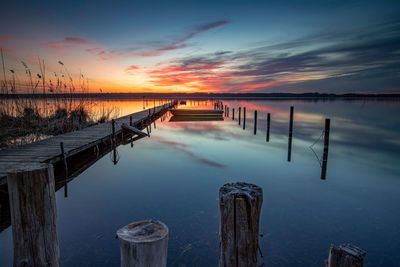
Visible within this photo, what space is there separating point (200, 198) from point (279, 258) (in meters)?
3.25

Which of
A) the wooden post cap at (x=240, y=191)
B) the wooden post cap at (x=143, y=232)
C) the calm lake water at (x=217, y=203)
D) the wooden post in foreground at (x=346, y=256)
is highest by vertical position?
the wooden post cap at (x=240, y=191)

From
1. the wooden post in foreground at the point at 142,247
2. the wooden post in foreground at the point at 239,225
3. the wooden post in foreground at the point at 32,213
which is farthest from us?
the wooden post in foreground at the point at 32,213

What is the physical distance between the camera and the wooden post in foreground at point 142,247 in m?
1.83

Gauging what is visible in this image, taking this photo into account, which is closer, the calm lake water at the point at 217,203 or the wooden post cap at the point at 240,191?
the wooden post cap at the point at 240,191

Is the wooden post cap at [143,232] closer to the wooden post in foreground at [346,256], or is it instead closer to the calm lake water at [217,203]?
the wooden post in foreground at [346,256]

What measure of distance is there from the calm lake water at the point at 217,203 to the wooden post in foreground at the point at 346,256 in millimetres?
2649

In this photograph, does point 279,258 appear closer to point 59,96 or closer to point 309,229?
point 309,229

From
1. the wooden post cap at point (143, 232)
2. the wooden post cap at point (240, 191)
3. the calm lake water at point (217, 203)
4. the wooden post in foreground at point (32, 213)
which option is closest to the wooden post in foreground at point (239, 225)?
the wooden post cap at point (240, 191)

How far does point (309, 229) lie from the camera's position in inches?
211

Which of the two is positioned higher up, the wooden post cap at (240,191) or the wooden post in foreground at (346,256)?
the wooden post cap at (240,191)

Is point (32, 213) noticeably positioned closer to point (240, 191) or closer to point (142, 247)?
point (142, 247)

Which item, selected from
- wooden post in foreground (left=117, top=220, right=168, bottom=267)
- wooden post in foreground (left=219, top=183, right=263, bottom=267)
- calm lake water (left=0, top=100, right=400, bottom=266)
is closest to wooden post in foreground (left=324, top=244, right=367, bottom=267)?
wooden post in foreground (left=219, top=183, right=263, bottom=267)

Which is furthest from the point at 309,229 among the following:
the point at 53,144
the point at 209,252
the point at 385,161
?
the point at 385,161

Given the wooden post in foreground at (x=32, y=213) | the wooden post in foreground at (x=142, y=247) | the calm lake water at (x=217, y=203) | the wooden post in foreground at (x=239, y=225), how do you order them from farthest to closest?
the calm lake water at (x=217, y=203), the wooden post in foreground at (x=32, y=213), the wooden post in foreground at (x=239, y=225), the wooden post in foreground at (x=142, y=247)
